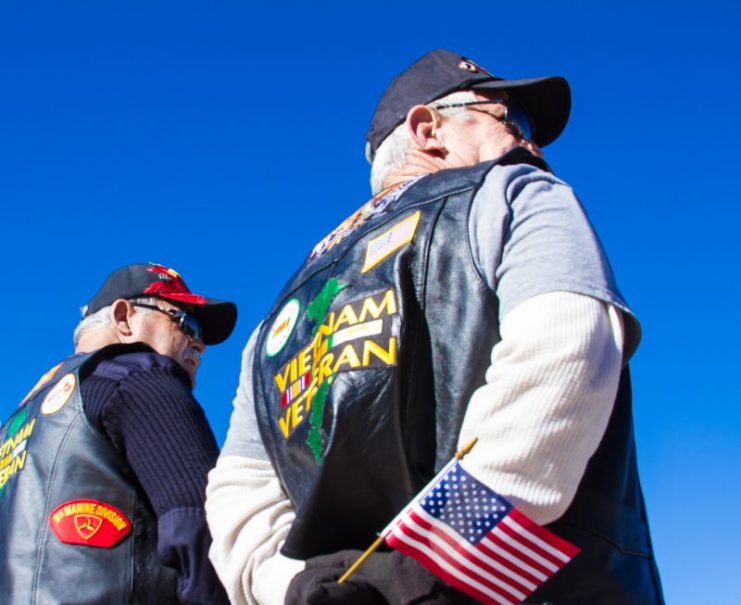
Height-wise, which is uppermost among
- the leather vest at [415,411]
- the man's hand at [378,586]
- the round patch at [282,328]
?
the round patch at [282,328]

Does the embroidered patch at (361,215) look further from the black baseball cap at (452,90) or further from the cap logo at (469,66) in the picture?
the cap logo at (469,66)

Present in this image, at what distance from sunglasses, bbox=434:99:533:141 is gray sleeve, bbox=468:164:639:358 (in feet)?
1.94

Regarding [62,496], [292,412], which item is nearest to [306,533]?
[292,412]

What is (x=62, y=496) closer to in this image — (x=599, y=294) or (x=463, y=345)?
(x=463, y=345)

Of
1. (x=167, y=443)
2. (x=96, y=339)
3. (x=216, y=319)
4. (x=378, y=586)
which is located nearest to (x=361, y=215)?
(x=378, y=586)

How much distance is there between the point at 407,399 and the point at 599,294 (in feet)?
1.26

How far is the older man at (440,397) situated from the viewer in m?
1.59

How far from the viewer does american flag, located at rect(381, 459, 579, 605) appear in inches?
60.8

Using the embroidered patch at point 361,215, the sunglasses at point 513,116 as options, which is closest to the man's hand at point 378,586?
the embroidered patch at point 361,215

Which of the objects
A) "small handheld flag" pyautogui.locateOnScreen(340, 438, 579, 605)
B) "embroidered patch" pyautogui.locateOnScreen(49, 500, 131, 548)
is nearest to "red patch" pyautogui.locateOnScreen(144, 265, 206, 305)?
"embroidered patch" pyautogui.locateOnScreen(49, 500, 131, 548)

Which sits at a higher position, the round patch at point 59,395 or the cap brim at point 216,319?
the cap brim at point 216,319

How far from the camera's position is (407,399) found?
5.93 ft

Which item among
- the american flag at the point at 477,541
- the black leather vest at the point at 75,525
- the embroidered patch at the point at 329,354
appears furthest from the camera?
the black leather vest at the point at 75,525

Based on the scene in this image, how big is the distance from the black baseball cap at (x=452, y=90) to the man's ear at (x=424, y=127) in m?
0.04
